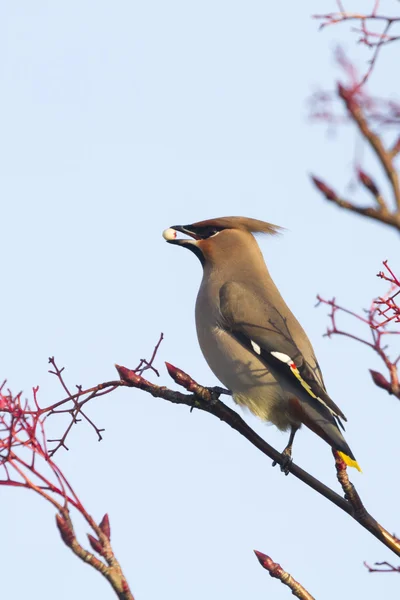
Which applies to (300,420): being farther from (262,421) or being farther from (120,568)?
(120,568)

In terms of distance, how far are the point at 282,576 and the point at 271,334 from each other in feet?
6.31

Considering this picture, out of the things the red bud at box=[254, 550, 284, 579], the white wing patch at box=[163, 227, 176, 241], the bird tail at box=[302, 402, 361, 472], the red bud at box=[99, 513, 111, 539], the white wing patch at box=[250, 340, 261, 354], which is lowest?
the red bud at box=[254, 550, 284, 579]

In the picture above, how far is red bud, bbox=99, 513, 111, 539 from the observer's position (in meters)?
2.30

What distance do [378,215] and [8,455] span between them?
4.93 ft

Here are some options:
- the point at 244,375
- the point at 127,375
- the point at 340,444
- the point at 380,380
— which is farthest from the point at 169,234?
the point at 380,380

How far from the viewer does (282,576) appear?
268 centimetres

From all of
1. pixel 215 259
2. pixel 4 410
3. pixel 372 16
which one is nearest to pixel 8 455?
pixel 4 410

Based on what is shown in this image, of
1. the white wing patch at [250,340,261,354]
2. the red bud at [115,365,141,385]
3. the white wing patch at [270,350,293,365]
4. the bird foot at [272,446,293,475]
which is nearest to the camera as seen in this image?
the red bud at [115,365,141,385]

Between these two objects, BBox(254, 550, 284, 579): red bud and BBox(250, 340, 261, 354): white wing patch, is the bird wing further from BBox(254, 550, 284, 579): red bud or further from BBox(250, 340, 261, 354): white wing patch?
BBox(254, 550, 284, 579): red bud

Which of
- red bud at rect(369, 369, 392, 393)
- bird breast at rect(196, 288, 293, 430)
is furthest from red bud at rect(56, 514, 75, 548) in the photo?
bird breast at rect(196, 288, 293, 430)

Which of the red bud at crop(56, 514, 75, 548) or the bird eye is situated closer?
the red bud at crop(56, 514, 75, 548)

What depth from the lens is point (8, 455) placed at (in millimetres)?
2512

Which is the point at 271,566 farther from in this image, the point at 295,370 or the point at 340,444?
the point at 295,370

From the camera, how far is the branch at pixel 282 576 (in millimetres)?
2566
